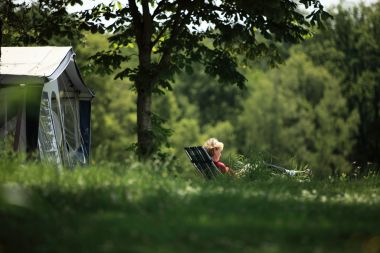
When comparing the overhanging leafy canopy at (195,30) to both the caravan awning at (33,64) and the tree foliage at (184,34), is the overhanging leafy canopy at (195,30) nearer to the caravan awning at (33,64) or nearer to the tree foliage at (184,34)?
the tree foliage at (184,34)

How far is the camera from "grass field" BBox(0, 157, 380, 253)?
5.29 meters

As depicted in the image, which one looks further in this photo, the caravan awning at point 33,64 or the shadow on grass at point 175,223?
the caravan awning at point 33,64

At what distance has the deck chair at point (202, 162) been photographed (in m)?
12.3

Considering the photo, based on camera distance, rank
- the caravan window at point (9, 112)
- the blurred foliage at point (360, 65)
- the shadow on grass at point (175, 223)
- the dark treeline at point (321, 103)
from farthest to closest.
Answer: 1. the dark treeline at point (321, 103)
2. the blurred foliage at point (360, 65)
3. the caravan window at point (9, 112)
4. the shadow on grass at point (175, 223)

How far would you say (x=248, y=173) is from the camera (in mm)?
12102

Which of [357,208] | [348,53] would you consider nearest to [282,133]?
[348,53]

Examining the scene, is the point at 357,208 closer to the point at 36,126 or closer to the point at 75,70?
the point at 36,126

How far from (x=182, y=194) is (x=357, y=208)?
5.54 ft


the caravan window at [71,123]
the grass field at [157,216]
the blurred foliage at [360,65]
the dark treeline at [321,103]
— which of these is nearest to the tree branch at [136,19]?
the caravan window at [71,123]

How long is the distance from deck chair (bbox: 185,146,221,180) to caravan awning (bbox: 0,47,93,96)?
2.57 metres

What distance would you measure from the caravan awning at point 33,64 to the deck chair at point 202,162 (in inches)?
101

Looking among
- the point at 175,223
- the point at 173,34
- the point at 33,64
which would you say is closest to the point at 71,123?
the point at 173,34

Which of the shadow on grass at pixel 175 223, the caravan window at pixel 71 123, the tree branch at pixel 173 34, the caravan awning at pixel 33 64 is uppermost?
the tree branch at pixel 173 34

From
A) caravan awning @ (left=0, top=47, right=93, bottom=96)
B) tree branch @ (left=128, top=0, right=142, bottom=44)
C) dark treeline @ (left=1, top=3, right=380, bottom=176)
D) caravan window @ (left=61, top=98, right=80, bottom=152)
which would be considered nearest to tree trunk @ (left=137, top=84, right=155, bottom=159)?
tree branch @ (left=128, top=0, right=142, bottom=44)
